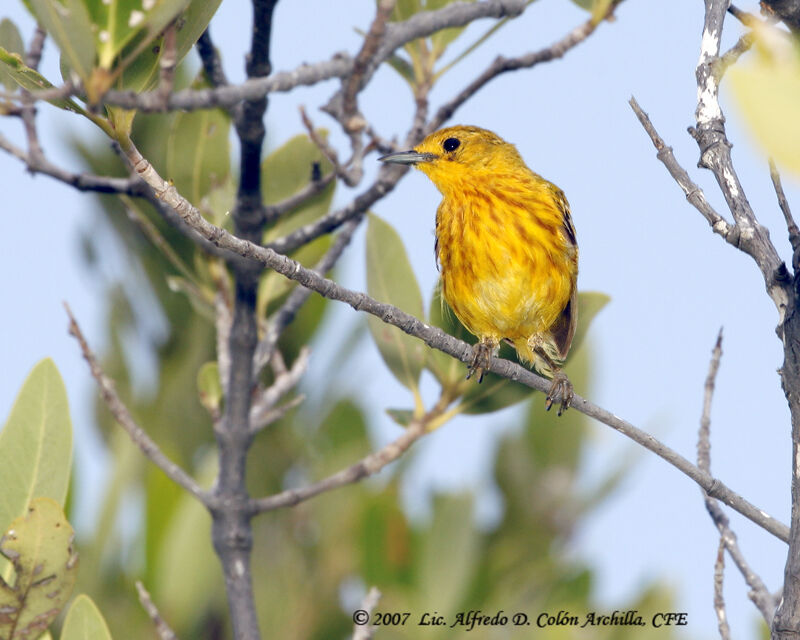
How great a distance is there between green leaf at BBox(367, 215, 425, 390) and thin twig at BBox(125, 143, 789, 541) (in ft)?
2.01

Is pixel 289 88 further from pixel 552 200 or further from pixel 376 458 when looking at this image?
pixel 552 200

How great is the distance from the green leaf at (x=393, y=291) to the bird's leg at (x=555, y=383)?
1.88 feet

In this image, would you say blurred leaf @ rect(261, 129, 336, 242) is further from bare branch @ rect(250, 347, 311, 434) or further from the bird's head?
the bird's head

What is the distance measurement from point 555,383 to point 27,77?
8.48ft

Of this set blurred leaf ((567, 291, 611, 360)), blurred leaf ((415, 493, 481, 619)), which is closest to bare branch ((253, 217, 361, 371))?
blurred leaf ((415, 493, 481, 619))

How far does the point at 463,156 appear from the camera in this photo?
5.28 meters

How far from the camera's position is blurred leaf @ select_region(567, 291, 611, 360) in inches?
150

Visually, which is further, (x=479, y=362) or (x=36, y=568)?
(x=479, y=362)

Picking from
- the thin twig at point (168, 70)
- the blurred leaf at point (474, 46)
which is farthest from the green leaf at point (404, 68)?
the thin twig at point (168, 70)

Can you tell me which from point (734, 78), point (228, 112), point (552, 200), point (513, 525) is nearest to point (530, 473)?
point (513, 525)

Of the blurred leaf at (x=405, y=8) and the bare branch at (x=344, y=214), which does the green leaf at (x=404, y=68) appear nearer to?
the blurred leaf at (x=405, y=8)

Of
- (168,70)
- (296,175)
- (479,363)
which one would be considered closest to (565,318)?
(479,363)

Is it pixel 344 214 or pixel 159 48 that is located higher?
pixel 159 48

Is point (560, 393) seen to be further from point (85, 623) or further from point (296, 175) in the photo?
point (85, 623)
